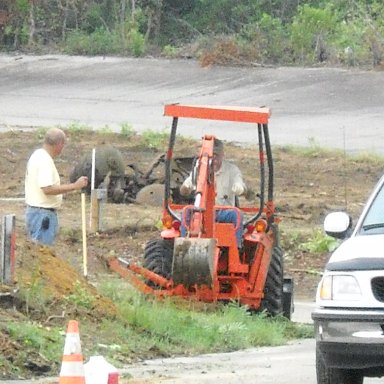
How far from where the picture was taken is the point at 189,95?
41.6 meters

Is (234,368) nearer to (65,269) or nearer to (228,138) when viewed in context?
(65,269)

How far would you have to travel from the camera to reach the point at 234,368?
1141 cm

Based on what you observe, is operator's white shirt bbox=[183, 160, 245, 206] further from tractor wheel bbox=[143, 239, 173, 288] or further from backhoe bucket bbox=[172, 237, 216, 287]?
backhoe bucket bbox=[172, 237, 216, 287]

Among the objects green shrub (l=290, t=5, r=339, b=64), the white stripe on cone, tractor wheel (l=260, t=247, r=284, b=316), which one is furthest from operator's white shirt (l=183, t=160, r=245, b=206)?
green shrub (l=290, t=5, r=339, b=64)

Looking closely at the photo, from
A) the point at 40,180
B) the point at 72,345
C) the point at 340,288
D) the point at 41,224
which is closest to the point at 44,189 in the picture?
the point at 40,180

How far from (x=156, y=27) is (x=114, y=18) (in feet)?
4.90

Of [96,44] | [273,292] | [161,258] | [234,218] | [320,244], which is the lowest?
[320,244]

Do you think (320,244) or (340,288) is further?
(320,244)

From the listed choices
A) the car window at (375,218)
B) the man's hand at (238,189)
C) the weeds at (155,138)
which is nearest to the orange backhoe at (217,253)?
the man's hand at (238,189)

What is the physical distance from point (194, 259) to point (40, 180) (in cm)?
189

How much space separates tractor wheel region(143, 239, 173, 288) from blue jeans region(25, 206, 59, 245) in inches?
39.0

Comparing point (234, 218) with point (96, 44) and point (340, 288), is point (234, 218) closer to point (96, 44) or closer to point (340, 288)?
point (340, 288)

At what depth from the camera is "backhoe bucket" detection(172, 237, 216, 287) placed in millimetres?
13734

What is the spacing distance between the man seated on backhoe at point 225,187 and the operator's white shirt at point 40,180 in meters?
1.35
